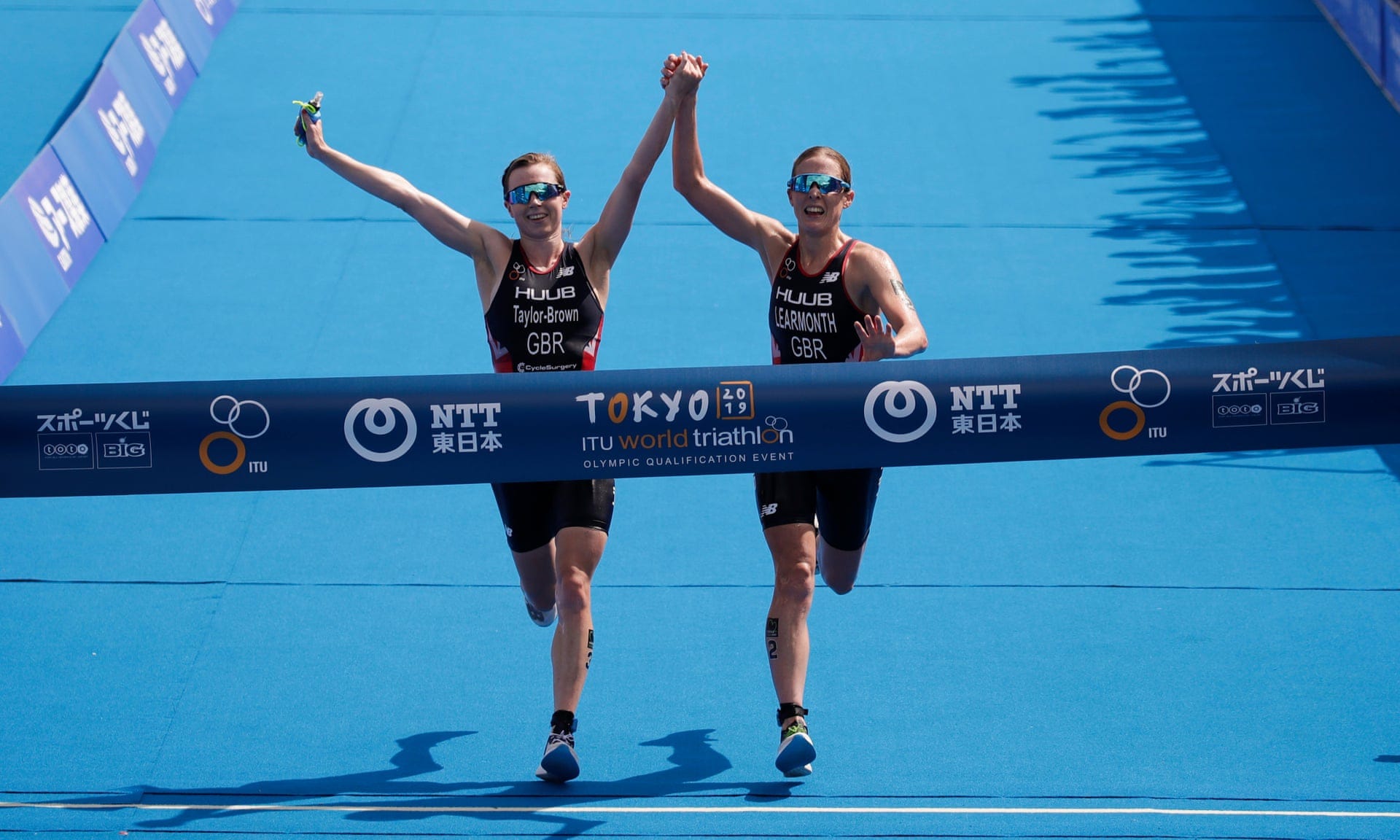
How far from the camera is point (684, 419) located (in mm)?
5926

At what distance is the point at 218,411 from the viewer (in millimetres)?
5836

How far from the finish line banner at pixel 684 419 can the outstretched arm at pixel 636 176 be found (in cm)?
74

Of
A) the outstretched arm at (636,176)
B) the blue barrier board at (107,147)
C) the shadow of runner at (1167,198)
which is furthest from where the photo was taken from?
the blue barrier board at (107,147)

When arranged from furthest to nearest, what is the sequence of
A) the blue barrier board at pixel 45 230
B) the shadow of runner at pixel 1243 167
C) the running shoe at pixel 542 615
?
the shadow of runner at pixel 1243 167 → the blue barrier board at pixel 45 230 → the running shoe at pixel 542 615

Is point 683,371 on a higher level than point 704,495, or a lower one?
lower

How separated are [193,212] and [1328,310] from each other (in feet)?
26.8

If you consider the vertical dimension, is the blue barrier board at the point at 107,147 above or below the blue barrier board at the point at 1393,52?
below

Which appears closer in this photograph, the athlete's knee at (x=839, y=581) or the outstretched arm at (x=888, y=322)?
the outstretched arm at (x=888, y=322)

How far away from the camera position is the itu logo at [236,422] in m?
5.84

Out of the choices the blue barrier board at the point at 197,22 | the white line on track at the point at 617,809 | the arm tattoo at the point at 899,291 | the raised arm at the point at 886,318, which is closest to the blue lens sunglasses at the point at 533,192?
the raised arm at the point at 886,318

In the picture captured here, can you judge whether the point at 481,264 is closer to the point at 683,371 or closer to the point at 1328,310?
the point at 683,371

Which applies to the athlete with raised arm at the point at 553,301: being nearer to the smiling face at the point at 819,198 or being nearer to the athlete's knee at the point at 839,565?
the smiling face at the point at 819,198

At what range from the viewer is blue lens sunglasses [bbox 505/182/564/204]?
20.6ft

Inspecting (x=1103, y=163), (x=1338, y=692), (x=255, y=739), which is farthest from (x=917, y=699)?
(x=1103, y=163)
